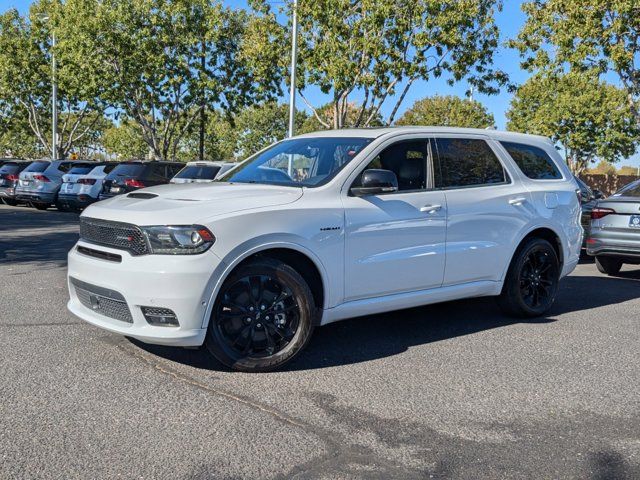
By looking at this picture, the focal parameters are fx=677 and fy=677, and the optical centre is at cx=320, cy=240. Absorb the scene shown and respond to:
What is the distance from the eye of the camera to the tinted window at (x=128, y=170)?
58.7 ft

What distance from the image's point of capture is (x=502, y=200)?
6266 millimetres

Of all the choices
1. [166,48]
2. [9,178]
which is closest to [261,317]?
[9,178]

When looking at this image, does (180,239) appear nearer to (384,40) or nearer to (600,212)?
(600,212)

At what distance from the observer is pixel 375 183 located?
201 inches

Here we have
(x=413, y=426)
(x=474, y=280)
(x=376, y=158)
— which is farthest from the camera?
(x=474, y=280)

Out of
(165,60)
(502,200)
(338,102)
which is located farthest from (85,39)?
(502,200)

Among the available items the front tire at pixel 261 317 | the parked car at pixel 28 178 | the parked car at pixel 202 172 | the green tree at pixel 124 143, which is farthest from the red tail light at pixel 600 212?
the green tree at pixel 124 143

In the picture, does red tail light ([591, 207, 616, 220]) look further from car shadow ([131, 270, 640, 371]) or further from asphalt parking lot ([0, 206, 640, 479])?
asphalt parking lot ([0, 206, 640, 479])

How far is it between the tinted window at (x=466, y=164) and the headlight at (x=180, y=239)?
232 centimetres

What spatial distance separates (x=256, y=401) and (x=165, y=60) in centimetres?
2636

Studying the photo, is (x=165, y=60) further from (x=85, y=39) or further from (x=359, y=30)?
(x=359, y=30)

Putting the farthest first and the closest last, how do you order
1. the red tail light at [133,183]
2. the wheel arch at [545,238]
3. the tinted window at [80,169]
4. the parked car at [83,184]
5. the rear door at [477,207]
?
the tinted window at [80,169], the parked car at [83,184], the red tail light at [133,183], the wheel arch at [545,238], the rear door at [477,207]

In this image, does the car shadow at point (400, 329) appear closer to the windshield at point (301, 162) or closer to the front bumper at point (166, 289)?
the front bumper at point (166, 289)

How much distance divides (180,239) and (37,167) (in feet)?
62.5
